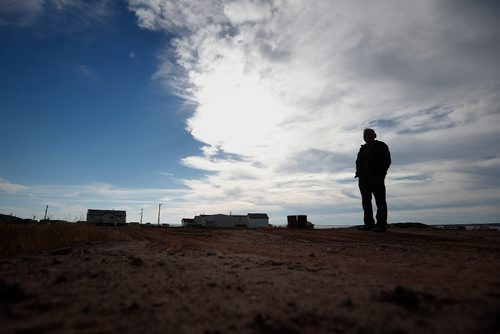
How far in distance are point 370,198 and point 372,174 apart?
1039 millimetres

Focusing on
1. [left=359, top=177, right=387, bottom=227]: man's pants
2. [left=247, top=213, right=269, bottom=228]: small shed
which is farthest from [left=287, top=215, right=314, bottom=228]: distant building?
[left=247, top=213, right=269, bottom=228]: small shed

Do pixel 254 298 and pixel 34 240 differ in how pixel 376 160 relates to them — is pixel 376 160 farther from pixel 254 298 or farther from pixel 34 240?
pixel 34 240

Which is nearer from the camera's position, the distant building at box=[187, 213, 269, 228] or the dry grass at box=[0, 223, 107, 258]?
the dry grass at box=[0, 223, 107, 258]

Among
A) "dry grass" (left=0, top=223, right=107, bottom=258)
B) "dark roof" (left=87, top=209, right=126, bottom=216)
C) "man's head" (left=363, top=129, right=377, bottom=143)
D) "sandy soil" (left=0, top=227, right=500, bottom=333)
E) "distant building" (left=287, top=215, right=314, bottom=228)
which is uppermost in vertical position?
"dark roof" (left=87, top=209, right=126, bottom=216)

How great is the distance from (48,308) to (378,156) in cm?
1021

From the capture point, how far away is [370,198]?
11102 mm

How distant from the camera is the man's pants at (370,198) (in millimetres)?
10332

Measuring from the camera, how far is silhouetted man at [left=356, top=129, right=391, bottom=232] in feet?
34.0

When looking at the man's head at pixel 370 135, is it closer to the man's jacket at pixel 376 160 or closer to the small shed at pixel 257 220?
the man's jacket at pixel 376 160

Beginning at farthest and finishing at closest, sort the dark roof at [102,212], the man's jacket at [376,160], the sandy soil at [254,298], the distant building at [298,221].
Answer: the dark roof at [102,212] → the distant building at [298,221] → the man's jacket at [376,160] → the sandy soil at [254,298]

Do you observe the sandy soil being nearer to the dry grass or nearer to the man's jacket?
the dry grass

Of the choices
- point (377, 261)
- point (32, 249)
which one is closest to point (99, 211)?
point (32, 249)

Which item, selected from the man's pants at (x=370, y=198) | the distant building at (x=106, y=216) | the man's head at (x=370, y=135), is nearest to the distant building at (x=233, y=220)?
the distant building at (x=106, y=216)

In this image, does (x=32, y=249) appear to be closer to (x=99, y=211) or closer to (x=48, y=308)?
(x=48, y=308)
